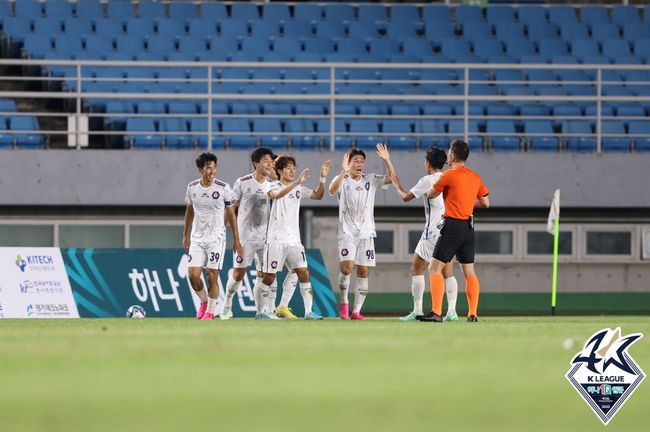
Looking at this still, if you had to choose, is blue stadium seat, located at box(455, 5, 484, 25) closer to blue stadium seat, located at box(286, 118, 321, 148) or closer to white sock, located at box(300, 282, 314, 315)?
blue stadium seat, located at box(286, 118, 321, 148)

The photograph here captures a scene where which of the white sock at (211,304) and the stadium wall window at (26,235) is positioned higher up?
the stadium wall window at (26,235)

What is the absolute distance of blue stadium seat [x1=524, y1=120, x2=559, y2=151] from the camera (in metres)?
25.8

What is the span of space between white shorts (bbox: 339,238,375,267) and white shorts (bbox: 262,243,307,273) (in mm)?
517

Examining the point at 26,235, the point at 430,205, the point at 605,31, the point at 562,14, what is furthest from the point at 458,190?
the point at 562,14

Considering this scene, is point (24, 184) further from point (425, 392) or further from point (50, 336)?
point (425, 392)

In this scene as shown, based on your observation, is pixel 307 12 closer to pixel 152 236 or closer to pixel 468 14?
pixel 468 14

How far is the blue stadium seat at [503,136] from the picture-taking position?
84.3ft

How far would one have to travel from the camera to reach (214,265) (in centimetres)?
1673

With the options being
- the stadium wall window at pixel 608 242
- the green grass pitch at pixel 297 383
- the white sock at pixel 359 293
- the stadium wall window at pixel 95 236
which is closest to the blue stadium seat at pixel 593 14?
the stadium wall window at pixel 608 242

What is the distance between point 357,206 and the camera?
16.9 metres

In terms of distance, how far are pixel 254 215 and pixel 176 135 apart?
8.38m

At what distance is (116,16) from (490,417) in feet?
82.3

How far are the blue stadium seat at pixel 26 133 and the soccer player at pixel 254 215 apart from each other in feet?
27.2

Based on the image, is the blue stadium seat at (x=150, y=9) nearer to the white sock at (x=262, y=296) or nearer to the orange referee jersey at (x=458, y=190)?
the white sock at (x=262, y=296)
